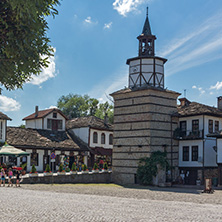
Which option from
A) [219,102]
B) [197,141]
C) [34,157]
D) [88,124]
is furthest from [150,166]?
Result: [88,124]

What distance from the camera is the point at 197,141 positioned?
123ft

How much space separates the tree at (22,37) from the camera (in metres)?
10.5

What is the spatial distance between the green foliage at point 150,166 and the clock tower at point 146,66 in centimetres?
722

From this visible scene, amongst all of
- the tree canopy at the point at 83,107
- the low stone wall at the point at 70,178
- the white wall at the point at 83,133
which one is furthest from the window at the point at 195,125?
the tree canopy at the point at 83,107

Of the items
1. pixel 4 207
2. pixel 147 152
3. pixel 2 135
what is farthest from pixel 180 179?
pixel 4 207

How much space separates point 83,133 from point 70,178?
1459 centimetres

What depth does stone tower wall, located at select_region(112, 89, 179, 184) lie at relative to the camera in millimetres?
37031

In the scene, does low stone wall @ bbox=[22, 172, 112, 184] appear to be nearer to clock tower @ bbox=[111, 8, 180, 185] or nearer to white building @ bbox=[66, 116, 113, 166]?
clock tower @ bbox=[111, 8, 180, 185]

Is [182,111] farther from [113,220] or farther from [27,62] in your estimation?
[27,62]

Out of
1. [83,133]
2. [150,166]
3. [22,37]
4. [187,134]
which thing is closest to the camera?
[22,37]

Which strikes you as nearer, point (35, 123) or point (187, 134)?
point (187, 134)

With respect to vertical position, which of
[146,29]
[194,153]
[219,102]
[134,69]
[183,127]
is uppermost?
[146,29]

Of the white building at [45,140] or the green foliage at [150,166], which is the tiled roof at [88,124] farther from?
the green foliage at [150,166]

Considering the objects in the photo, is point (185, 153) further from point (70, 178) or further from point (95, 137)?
point (95, 137)
